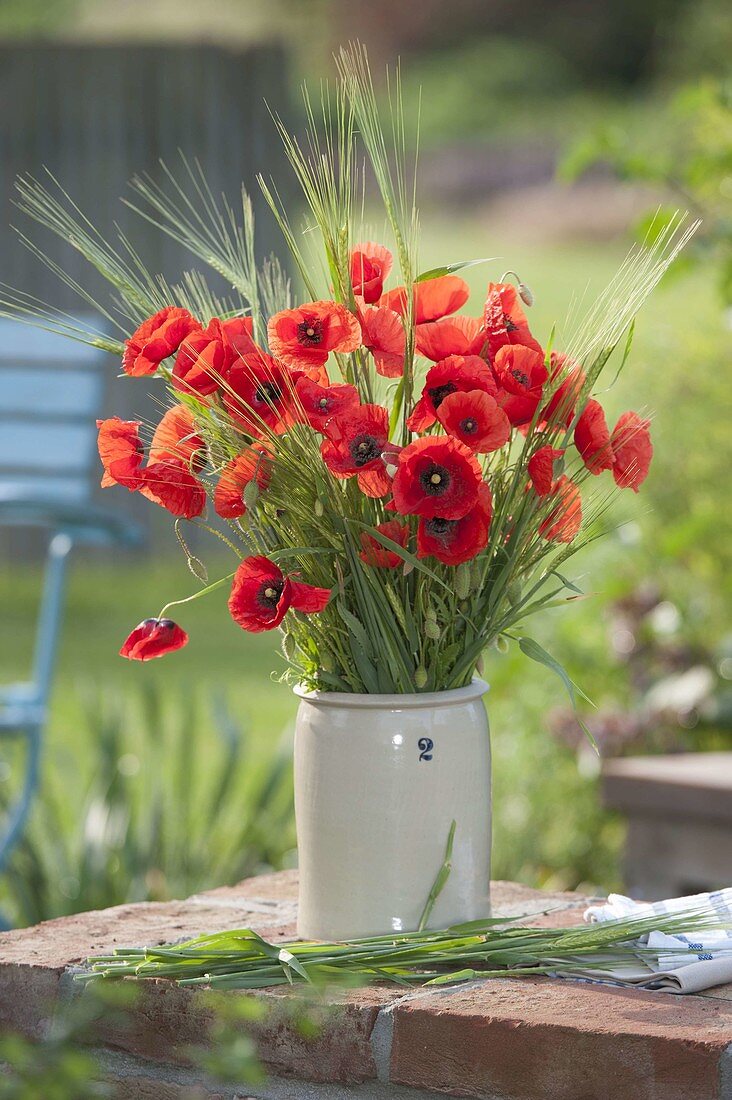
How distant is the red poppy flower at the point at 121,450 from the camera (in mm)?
1251

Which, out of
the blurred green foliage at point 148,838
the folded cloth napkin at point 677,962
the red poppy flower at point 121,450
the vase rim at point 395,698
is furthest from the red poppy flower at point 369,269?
the blurred green foliage at point 148,838

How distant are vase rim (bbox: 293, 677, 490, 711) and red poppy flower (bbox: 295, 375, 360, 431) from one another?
22 centimetres

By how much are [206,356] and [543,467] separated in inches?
10.5

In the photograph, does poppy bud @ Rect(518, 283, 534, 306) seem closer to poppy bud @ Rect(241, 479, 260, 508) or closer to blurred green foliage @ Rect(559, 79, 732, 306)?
poppy bud @ Rect(241, 479, 260, 508)

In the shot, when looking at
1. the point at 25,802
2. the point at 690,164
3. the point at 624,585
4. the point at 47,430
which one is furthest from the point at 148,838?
the point at 690,164

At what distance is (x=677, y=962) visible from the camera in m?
1.20

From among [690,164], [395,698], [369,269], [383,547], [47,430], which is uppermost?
[690,164]

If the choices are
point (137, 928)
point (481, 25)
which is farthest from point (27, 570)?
point (481, 25)

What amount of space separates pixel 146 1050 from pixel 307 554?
40 cm

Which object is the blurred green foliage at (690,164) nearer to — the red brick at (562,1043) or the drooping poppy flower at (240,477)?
the drooping poppy flower at (240,477)

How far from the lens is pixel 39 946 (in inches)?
52.6

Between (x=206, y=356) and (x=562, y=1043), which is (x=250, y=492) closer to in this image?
(x=206, y=356)

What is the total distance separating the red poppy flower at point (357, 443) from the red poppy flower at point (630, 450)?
0.63 feet

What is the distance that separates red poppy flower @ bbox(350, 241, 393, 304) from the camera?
4.16ft
